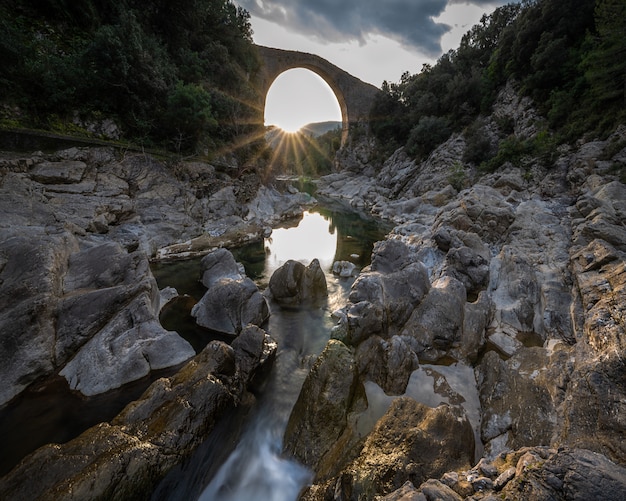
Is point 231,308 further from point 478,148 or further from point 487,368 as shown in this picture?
point 478,148

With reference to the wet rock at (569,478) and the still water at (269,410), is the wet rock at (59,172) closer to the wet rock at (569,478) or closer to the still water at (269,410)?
the still water at (269,410)

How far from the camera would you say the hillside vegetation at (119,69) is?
11.2 metres

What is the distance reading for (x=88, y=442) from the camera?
11.3 ft

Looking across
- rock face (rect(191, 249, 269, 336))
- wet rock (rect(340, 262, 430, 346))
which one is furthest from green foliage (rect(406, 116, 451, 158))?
rock face (rect(191, 249, 269, 336))

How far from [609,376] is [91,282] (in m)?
9.53

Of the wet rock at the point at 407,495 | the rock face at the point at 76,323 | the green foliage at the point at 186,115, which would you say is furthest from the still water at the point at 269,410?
the green foliage at the point at 186,115

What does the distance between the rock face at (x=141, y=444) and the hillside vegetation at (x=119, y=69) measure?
514 inches

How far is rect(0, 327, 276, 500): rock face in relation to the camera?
297 centimetres

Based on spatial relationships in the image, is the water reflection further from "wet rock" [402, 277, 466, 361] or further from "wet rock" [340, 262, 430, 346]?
"wet rock" [402, 277, 466, 361]

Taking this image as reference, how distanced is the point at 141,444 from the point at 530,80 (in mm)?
31096

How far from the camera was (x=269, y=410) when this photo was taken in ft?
17.3

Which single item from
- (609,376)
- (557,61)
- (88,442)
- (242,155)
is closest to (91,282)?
(88,442)

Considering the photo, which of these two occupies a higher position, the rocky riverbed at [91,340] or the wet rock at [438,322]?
the wet rock at [438,322]

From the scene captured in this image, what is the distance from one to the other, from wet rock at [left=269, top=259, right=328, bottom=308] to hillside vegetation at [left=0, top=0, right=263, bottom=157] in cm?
1164
